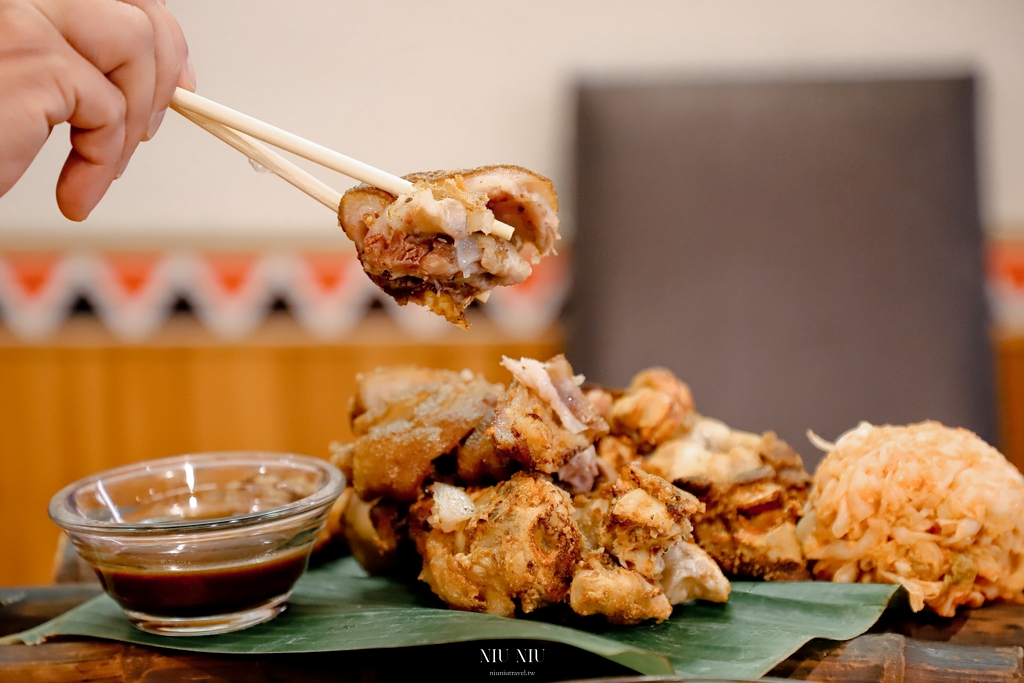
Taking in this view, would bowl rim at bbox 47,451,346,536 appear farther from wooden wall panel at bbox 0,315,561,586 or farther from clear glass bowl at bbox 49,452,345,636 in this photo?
wooden wall panel at bbox 0,315,561,586

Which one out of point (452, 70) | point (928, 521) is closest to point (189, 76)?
point (928, 521)

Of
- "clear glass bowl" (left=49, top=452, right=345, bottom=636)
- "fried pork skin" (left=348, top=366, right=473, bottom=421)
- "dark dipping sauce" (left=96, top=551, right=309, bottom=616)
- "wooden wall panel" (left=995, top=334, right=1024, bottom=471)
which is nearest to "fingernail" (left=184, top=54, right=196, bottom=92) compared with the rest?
"fried pork skin" (left=348, top=366, right=473, bottom=421)

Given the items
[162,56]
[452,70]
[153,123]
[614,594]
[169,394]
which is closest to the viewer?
[614,594]

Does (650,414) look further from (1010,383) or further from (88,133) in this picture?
(1010,383)

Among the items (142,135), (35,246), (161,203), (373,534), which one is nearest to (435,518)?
(373,534)

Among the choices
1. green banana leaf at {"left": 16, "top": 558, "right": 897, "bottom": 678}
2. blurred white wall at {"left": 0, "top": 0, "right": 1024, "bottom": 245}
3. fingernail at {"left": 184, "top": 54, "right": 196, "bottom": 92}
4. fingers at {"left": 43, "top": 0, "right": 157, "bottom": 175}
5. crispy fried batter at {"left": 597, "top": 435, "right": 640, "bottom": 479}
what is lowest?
green banana leaf at {"left": 16, "top": 558, "right": 897, "bottom": 678}

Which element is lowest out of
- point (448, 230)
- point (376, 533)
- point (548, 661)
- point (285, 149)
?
point (548, 661)

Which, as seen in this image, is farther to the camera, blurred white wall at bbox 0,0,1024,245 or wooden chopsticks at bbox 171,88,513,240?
blurred white wall at bbox 0,0,1024,245

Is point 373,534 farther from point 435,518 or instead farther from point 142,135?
point 142,135
